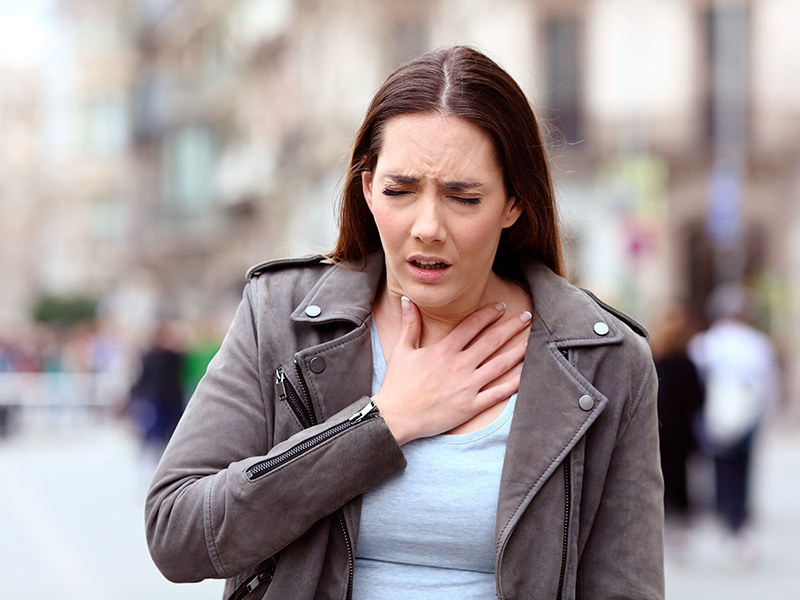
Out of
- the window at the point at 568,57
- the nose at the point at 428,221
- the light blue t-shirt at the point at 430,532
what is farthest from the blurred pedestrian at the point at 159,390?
the window at the point at 568,57

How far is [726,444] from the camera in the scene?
402 inches

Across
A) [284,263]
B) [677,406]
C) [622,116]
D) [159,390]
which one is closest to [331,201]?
[284,263]

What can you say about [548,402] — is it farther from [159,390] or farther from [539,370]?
[159,390]

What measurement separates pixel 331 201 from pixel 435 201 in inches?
19.5

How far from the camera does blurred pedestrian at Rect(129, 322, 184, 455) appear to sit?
14945 mm

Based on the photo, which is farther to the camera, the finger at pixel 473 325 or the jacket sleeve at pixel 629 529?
the finger at pixel 473 325

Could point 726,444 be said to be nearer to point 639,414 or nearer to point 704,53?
point 639,414

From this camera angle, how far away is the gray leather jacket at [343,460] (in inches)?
88.3

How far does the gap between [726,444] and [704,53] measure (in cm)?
1757

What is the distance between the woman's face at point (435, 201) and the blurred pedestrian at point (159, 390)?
41.8ft

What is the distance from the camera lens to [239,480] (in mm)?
2219

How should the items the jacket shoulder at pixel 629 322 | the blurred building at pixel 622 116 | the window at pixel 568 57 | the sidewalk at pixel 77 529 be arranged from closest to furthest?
the jacket shoulder at pixel 629 322
the sidewalk at pixel 77 529
the blurred building at pixel 622 116
the window at pixel 568 57

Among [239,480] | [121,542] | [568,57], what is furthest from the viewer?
[568,57]

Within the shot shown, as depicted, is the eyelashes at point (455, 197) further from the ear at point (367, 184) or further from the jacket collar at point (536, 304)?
the jacket collar at point (536, 304)
